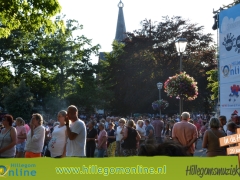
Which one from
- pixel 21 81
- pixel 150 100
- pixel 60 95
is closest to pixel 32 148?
pixel 21 81

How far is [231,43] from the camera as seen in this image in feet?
69.4

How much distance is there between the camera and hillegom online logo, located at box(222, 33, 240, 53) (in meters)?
20.6

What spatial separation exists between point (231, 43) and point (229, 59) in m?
0.66

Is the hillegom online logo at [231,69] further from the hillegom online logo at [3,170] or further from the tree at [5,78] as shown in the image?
the tree at [5,78]

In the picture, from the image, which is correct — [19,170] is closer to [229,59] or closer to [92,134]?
[92,134]

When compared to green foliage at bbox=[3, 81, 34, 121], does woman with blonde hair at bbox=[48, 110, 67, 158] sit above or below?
below

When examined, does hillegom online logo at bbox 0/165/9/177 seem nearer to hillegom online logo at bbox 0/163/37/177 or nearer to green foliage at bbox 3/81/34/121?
hillegom online logo at bbox 0/163/37/177

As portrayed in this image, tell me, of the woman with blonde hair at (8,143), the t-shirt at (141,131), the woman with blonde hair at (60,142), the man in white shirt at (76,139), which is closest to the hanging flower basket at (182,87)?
the t-shirt at (141,131)

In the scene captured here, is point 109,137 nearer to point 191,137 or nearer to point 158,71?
point 191,137

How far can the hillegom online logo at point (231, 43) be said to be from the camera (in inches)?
811

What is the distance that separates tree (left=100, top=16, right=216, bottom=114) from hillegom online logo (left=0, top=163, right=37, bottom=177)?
2120 inches

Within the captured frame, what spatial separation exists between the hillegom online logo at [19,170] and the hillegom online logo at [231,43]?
17.9 m

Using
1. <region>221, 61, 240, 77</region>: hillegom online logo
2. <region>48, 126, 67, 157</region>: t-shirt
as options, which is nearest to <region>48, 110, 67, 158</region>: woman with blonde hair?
<region>48, 126, 67, 157</region>: t-shirt

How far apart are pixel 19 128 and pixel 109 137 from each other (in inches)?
214
